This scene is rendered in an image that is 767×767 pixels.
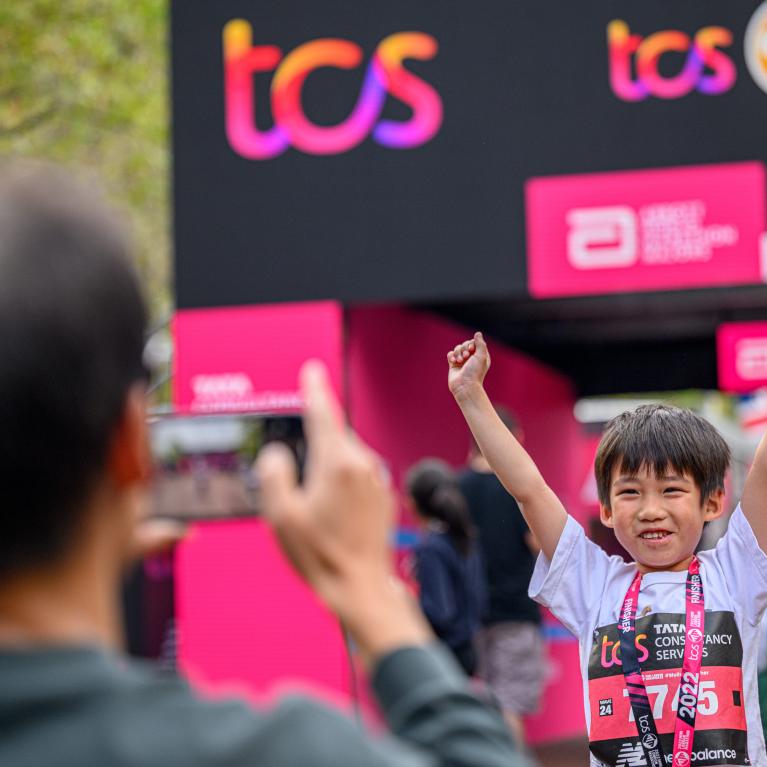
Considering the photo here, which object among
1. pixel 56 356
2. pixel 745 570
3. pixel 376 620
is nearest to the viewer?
pixel 56 356

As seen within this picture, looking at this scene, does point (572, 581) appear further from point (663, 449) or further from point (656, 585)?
point (663, 449)

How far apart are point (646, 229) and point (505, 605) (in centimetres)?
204

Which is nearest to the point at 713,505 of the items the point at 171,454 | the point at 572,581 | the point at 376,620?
the point at 572,581

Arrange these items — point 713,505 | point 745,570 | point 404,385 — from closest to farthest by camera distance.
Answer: point 745,570, point 713,505, point 404,385

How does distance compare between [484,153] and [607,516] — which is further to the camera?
[484,153]

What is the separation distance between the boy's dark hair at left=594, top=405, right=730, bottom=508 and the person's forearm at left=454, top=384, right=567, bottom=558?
5.6 inches

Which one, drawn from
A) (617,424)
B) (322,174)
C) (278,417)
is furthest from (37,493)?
(322,174)

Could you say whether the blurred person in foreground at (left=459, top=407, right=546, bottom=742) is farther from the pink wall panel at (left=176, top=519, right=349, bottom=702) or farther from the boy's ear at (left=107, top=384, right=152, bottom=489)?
the boy's ear at (left=107, top=384, right=152, bottom=489)

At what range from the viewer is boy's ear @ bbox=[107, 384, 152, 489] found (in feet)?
3.11

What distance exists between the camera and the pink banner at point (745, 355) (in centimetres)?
859

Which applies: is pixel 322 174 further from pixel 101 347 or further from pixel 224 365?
pixel 101 347

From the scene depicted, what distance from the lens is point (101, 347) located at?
916 mm

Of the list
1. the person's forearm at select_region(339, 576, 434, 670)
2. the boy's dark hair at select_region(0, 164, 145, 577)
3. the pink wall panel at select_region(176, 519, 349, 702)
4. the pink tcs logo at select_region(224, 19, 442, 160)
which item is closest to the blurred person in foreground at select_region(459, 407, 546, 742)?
the pink wall panel at select_region(176, 519, 349, 702)

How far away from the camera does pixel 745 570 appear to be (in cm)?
240
